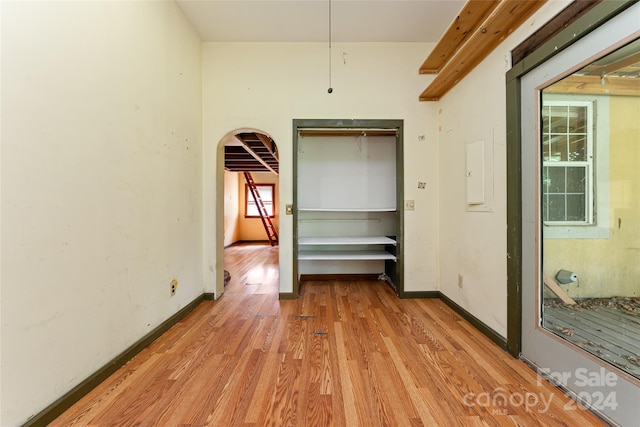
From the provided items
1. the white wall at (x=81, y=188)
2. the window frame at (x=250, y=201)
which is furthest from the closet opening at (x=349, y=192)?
the window frame at (x=250, y=201)

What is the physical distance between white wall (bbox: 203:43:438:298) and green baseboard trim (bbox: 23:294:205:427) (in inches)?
36.0

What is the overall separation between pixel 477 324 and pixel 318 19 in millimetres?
3227

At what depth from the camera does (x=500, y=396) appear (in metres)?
1.37

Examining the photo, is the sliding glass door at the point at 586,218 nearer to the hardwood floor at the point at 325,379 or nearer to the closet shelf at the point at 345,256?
the hardwood floor at the point at 325,379

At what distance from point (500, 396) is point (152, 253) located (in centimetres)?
250

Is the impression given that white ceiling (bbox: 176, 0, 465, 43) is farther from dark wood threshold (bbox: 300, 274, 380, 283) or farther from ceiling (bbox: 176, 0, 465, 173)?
dark wood threshold (bbox: 300, 274, 380, 283)

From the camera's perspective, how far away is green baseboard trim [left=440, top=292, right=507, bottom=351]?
73.0 inches

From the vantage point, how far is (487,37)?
186 cm

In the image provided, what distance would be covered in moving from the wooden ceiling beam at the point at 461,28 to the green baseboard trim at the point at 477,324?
243 centimetres

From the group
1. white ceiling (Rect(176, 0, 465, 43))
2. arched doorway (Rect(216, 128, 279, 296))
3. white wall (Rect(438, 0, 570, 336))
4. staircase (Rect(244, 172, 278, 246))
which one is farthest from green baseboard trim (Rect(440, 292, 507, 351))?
staircase (Rect(244, 172, 278, 246))

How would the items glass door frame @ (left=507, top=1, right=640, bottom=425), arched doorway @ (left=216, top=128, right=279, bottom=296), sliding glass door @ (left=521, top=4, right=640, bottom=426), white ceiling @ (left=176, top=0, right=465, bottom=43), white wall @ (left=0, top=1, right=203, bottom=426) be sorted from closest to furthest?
white wall @ (left=0, top=1, right=203, bottom=426) < sliding glass door @ (left=521, top=4, right=640, bottom=426) < glass door frame @ (left=507, top=1, right=640, bottom=425) < white ceiling @ (left=176, top=0, right=465, bottom=43) < arched doorway @ (left=216, top=128, right=279, bottom=296)

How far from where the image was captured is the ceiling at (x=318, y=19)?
7.68 ft

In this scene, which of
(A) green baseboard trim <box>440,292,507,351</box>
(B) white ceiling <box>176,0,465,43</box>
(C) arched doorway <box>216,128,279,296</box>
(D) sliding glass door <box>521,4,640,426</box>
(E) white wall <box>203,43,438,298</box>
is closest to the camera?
(D) sliding glass door <box>521,4,640,426</box>

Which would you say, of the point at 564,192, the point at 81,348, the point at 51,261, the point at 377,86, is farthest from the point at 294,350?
the point at 377,86
